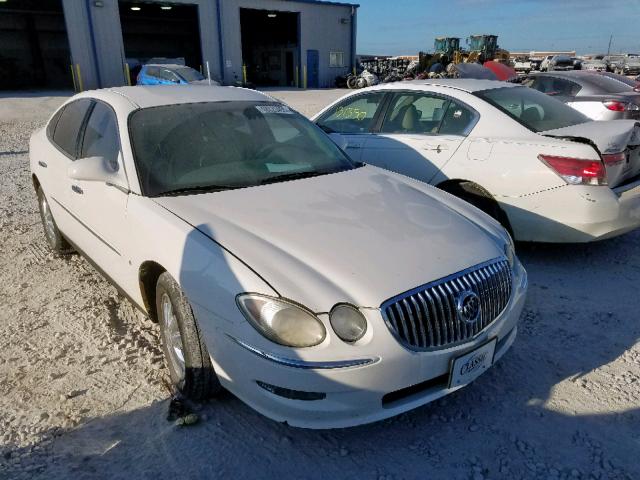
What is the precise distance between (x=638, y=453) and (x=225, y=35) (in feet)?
94.4

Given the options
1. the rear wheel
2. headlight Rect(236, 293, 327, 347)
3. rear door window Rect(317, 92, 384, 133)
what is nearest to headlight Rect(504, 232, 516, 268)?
headlight Rect(236, 293, 327, 347)

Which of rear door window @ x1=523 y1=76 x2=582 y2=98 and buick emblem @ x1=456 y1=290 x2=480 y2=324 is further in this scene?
rear door window @ x1=523 y1=76 x2=582 y2=98

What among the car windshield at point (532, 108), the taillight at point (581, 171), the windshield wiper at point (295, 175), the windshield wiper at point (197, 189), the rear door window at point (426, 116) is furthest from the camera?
the rear door window at point (426, 116)

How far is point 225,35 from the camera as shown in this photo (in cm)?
2738

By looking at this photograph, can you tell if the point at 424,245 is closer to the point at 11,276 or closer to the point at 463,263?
the point at 463,263

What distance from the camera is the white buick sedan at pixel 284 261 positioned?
2.03m

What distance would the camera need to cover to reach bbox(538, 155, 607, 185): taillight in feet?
12.5

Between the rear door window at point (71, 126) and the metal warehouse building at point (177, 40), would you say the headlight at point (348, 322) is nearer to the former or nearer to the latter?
the rear door window at point (71, 126)

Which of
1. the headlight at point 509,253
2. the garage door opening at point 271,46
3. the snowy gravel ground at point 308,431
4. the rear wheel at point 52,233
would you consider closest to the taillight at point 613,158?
the snowy gravel ground at point 308,431

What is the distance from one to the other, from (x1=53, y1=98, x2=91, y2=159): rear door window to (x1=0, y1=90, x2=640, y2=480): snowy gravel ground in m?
1.16

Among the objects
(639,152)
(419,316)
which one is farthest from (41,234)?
(639,152)

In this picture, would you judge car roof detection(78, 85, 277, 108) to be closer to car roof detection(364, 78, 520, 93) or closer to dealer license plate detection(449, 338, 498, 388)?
car roof detection(364, 78, 520, 93)

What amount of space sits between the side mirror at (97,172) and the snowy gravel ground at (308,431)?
1.03 meters


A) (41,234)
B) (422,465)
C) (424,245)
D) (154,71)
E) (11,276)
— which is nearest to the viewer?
(422,465)
